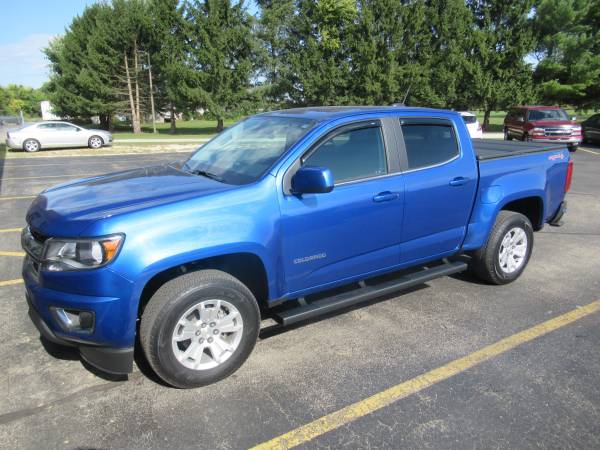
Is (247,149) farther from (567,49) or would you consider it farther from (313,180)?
(567,49)

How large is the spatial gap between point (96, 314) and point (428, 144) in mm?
2961

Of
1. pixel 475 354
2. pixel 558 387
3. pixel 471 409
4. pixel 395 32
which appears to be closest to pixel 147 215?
pixel 471 409

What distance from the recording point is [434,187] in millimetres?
3924

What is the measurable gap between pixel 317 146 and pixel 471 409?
6.65 ft

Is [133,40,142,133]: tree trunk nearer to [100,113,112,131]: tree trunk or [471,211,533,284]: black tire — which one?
[100,113,112,131]: tree trunk

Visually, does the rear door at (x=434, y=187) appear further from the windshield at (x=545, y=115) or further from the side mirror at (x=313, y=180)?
the windshield at (x=545, y=115)

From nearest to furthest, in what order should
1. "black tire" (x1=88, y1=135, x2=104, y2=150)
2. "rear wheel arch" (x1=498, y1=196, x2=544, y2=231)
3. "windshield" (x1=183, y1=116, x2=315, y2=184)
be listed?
"windshield" (x1=183, y1=116, x2=315, y2=184)
"rear wheel arch" (x1=498, y1=196, x2=544, y2=231)
"black tire" (x1=88, y1=135, x2=104, y2=150)

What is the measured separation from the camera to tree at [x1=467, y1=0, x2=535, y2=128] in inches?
1266

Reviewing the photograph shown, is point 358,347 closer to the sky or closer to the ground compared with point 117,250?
closer to the ground

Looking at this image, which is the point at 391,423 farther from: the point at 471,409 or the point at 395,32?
the point at 395,32

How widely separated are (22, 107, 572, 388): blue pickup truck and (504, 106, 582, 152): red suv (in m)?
16.1

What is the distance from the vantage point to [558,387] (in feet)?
9.95

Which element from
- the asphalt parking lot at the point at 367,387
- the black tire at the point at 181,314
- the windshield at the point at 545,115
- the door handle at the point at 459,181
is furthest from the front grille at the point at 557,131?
the black tire at the point at 181,314

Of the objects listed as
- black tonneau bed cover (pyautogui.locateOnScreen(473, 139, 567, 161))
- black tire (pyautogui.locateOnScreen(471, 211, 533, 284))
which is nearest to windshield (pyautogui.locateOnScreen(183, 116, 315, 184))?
black tonneau bed cover (pyautogui.locateOnScreen(473, 139, 567, 161))
